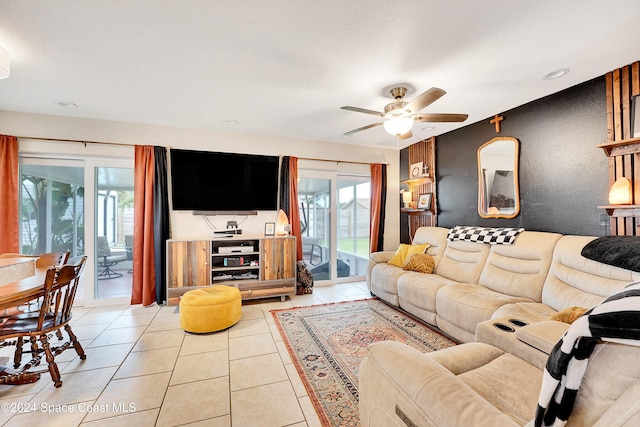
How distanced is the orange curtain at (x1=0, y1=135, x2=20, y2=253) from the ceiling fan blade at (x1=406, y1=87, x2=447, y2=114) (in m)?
4.45

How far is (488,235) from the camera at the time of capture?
294cm

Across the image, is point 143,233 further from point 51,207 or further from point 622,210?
point 622,210

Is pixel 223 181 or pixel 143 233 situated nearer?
pixel 143 233

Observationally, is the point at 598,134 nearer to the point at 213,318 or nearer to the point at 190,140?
the point at 213,318

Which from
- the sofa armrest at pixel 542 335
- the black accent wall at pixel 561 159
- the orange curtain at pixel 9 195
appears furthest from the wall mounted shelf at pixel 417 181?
the orange curtain at pixel 9 195

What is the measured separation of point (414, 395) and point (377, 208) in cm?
380

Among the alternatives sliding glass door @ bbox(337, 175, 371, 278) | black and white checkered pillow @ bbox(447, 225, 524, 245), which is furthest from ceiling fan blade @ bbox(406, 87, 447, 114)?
sliding glass door @ bbox(337, 175, 371, 278)

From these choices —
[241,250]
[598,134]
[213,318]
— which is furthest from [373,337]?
[598,134]

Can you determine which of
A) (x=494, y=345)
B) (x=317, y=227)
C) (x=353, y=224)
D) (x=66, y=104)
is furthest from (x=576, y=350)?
(x=66, y=104)

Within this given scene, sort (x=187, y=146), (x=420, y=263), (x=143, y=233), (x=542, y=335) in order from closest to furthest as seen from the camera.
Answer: (x=542, y=335), (x=420, y=263), (x=143, y=233), (x=187, y=146)

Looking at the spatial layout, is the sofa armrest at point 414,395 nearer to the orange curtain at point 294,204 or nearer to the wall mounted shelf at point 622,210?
the wall mounted shelf at point 622,210

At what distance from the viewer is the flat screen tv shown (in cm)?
363

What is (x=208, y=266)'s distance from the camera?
343 centimetres

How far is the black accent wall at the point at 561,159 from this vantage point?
2.34m
